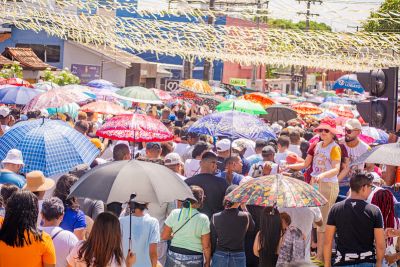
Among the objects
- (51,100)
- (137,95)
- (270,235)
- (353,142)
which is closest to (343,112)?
(137,95)

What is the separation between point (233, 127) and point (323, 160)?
1702 mm

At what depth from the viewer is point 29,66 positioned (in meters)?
33.0

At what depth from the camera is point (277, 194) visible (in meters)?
7.65

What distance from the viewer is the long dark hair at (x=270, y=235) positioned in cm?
773

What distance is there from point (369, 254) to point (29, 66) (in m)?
26.9

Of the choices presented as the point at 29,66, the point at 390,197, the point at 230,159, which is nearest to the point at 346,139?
the point at 230,159

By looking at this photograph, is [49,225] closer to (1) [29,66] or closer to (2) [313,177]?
(2) [313,177]

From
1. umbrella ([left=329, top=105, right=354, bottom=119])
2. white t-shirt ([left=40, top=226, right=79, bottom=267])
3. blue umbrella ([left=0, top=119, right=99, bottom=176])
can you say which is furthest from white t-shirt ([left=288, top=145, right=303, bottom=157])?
umbrella ([left=329, top=105, right=354, bottom=119])

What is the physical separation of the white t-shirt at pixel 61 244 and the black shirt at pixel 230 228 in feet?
6.47

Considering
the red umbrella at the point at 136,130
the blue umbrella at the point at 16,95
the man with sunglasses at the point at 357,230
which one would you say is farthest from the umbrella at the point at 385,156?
the blue umbrella at the point at 16,95

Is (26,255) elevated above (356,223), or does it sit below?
below

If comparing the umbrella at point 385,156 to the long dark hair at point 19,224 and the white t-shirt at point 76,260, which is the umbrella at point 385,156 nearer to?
the white t-shirt at point 76,260

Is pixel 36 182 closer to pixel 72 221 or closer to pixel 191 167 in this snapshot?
pixel 72 221

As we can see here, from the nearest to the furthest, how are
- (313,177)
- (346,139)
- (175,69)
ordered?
(313,177)
(346,139)
(175,69)
